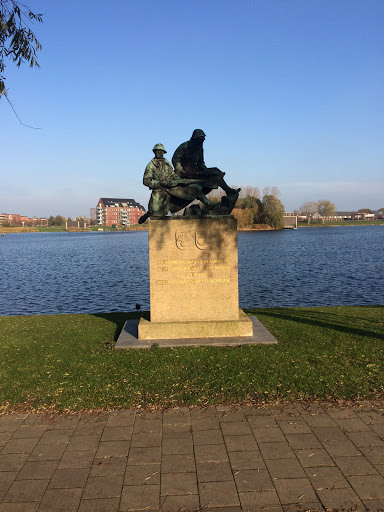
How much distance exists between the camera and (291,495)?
136 inches

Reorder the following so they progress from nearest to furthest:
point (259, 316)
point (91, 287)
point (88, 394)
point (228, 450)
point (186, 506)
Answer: point (186, 506), point (228, 450), point (88, 394), point (259, 316), point (91, 287)

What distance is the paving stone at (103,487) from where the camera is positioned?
137 inches

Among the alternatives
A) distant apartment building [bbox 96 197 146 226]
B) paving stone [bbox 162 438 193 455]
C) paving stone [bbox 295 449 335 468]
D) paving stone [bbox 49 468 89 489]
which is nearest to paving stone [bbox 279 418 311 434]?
paving stone [bbox 295 449 335 468]

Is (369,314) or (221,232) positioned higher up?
(221,232)

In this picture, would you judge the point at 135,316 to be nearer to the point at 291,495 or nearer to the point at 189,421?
the point at 189,421

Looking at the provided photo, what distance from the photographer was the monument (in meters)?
8.24

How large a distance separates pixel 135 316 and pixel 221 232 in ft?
15.0

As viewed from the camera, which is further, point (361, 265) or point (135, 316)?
point (361, 265)

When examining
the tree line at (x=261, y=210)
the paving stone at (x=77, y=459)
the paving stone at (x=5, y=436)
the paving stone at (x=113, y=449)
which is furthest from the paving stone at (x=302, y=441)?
the tree line at (x=261, y=210)

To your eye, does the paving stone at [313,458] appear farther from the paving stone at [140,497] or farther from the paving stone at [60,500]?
the paving stone at [60,500]

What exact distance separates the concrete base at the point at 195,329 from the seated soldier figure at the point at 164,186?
2389mm

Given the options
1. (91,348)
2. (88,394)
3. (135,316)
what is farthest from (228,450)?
(135,316)

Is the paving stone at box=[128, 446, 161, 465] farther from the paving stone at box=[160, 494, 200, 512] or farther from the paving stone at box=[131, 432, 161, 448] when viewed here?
the paving stone at box=[160, 494, 200, 512]

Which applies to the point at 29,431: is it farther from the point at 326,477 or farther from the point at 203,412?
the point at 326,477
